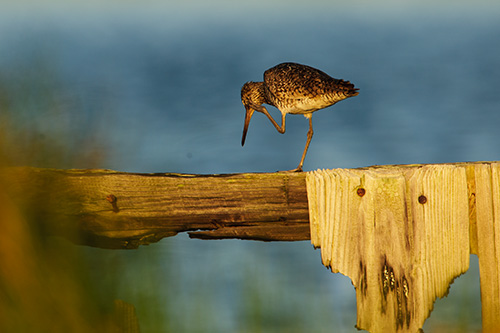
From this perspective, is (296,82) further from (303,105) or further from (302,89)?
(303,105)

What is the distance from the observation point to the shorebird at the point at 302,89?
19.0ft

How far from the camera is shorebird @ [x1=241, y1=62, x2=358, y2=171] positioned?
578cm

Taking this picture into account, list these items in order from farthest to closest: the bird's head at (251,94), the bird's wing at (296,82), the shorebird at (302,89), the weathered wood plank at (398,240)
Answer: the bird's head at (251,94)
the bird's wing at (296,82)
the shorebird at (302,89)
the weathered wood plank at (398,240)

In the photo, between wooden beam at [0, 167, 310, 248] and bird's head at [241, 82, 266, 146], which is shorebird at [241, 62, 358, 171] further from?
wooden beam at [0, 167, 310, 248]

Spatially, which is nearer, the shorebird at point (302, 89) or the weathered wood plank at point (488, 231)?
the weathered wood plank at point (488, 231)

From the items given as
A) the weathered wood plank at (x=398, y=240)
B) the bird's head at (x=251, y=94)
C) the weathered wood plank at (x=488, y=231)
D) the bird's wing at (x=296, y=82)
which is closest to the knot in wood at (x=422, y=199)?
the weathered wood plank at (x=398, y=240)

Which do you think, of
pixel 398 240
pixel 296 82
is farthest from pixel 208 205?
pixel 296 82

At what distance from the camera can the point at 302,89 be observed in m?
6.02

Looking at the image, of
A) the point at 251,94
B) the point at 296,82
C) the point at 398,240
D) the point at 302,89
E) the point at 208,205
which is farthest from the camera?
the point at 251,94

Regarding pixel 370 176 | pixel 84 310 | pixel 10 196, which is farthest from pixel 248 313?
pixel 370 176

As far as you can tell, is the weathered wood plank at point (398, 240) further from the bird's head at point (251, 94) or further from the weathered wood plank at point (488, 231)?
the bird's head at point (251, 94)

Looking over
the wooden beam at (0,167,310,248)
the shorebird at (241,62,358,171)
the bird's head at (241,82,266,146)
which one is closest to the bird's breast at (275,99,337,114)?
the shorebird at (241,62,358,171)

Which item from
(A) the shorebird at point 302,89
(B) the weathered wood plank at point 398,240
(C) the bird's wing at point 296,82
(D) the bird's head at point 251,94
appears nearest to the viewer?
(B) the weathered wood plank at point 398,240

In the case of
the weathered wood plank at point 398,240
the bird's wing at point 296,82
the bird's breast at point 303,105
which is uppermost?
the bird's wing at point 296,82
